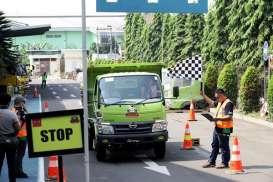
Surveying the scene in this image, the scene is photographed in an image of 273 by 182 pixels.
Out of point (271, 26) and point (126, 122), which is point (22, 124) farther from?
point (271, 26)

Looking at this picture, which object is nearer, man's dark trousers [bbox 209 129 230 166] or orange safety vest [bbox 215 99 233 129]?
orange safety vest [bbox 215 99 233 129]

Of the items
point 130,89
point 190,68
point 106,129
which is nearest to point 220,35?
point 190,68

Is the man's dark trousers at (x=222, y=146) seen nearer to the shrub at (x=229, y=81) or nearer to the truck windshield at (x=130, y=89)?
the truck windshield at (x=130, y=89)

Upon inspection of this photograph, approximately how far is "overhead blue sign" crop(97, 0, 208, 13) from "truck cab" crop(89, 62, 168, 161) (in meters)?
2.11

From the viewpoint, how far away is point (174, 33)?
6219 centimetres

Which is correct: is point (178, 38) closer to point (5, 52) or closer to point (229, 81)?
point (5, 52)

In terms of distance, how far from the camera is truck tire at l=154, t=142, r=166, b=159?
638 inches

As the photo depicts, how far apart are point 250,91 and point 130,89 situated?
51.7 feet

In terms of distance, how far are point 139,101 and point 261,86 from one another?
17.0 meters

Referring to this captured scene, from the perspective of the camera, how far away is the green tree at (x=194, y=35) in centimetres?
5603

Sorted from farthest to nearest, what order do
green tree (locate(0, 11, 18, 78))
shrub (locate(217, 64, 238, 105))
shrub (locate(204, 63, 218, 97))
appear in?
shrub (locate(204, 63, 218, 97))
green tree (locate(0, 11, 18, 78))
shrub (locate(217, 64, 238, 105))

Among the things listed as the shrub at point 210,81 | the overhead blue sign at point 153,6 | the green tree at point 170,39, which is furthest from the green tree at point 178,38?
the overhead blue sign at point 153,6

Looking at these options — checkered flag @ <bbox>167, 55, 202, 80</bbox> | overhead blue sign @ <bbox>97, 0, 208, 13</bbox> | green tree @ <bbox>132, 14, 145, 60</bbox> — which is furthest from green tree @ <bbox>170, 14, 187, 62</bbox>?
overhead blue sign @ <bbox>97, 0, 208, 13</bbox>

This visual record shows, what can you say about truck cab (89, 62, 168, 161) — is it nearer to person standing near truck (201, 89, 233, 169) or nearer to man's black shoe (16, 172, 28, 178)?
person standing near truck (201, 89, 233, 169)
